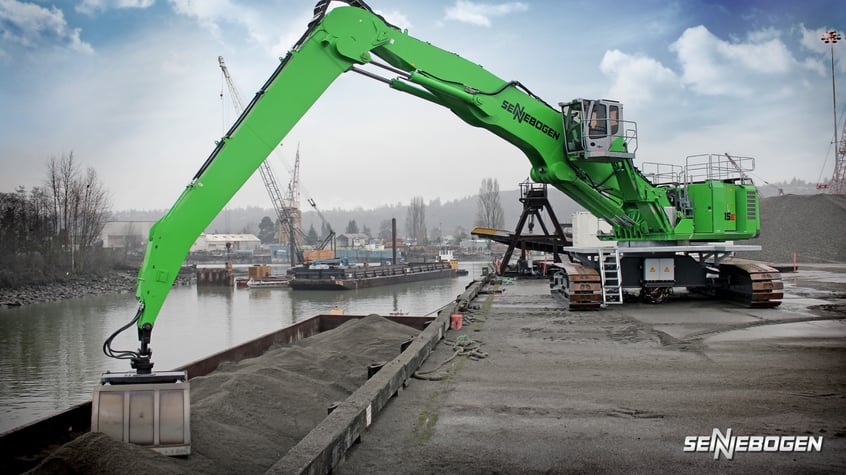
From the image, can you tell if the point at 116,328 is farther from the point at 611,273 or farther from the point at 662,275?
the point at 662,275

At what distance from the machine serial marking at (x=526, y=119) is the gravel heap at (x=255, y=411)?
17.6ft

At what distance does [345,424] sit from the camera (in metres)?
4.52

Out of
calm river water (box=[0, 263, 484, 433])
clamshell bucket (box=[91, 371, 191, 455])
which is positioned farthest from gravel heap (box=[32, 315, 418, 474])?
calm river water (box=[0, 263, 484, 433])

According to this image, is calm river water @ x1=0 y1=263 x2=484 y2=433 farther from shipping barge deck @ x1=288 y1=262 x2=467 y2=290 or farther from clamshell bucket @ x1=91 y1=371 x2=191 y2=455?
clamshell bucket @ x1=91 y1=371 x2=191 y2=455

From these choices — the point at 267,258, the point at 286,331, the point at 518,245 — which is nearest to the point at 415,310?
the point at 518,245

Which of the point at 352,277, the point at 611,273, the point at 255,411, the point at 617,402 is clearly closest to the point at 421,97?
the point at 611,273

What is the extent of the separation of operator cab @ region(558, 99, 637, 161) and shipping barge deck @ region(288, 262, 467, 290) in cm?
3427

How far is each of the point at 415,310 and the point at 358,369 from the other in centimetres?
1973

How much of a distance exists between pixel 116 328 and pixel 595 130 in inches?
844

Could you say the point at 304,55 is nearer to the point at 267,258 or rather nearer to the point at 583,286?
the point at 583,286

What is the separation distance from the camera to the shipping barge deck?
4559 cm

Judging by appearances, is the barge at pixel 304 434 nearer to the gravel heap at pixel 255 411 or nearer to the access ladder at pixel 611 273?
the gravel heap at pixel 255 411

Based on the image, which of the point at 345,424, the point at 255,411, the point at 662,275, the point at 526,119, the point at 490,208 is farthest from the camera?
the point at 490,208

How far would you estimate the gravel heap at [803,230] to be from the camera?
126 ft
